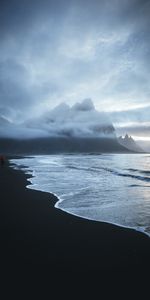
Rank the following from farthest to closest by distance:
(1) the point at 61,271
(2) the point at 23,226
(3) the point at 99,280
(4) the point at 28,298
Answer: (2) the point at 23,226 < (1) the point at 61,271 < (3) the point at 99,280 < (4) the point at 28,298

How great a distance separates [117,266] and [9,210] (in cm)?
571

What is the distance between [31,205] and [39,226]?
3103mm

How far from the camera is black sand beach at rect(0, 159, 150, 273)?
4.57 m

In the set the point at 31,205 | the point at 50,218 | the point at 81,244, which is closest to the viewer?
the point at 81,244

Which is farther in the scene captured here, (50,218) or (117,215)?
(117,215)

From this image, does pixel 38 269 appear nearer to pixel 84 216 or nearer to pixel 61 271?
pixel 61 271

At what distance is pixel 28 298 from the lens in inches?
137

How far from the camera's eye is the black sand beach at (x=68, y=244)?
4566 millimetres

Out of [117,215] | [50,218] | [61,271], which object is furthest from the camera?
[117,215]

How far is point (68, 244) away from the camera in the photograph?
219 inches

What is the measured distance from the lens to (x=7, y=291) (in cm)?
362

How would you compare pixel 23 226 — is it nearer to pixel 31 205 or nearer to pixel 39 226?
pixel 39 226

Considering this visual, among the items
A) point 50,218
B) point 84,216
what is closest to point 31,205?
point 50,218

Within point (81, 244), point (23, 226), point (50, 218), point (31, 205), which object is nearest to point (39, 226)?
point (23, 226)
